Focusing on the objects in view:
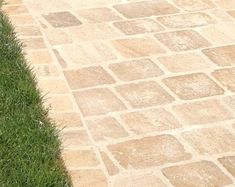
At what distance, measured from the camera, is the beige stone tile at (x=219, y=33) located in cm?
538

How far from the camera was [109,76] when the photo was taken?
4.68m

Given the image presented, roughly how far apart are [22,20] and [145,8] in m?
1.39

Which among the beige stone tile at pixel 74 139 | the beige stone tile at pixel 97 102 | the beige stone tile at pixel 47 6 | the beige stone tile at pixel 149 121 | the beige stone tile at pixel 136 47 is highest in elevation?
the beige stone tile at pixel 47 6

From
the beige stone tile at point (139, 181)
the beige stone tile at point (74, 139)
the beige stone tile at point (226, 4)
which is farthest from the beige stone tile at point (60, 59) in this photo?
the beige stone tile at point (226, 4)

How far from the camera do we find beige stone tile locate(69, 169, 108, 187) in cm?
346

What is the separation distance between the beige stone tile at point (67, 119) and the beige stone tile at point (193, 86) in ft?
3.03

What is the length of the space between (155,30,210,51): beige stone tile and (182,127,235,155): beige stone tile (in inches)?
53.6

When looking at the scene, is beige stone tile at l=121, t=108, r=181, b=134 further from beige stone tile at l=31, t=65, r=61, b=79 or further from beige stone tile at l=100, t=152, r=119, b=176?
beige stone tile at l=31, t=65, r=61, b=79

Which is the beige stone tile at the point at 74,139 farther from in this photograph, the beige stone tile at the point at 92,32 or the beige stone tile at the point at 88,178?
the beige stone tile at the point at 92,32

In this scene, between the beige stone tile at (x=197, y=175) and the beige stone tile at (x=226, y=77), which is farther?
the beige stone tile at (x=226, y=77)

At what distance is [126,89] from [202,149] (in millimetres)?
965

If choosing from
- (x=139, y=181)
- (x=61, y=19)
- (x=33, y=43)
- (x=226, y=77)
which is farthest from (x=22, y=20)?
(x=139, y=181)

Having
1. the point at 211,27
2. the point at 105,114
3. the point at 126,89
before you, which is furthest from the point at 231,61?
the point at 105,114

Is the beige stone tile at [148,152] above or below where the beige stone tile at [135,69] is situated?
below
